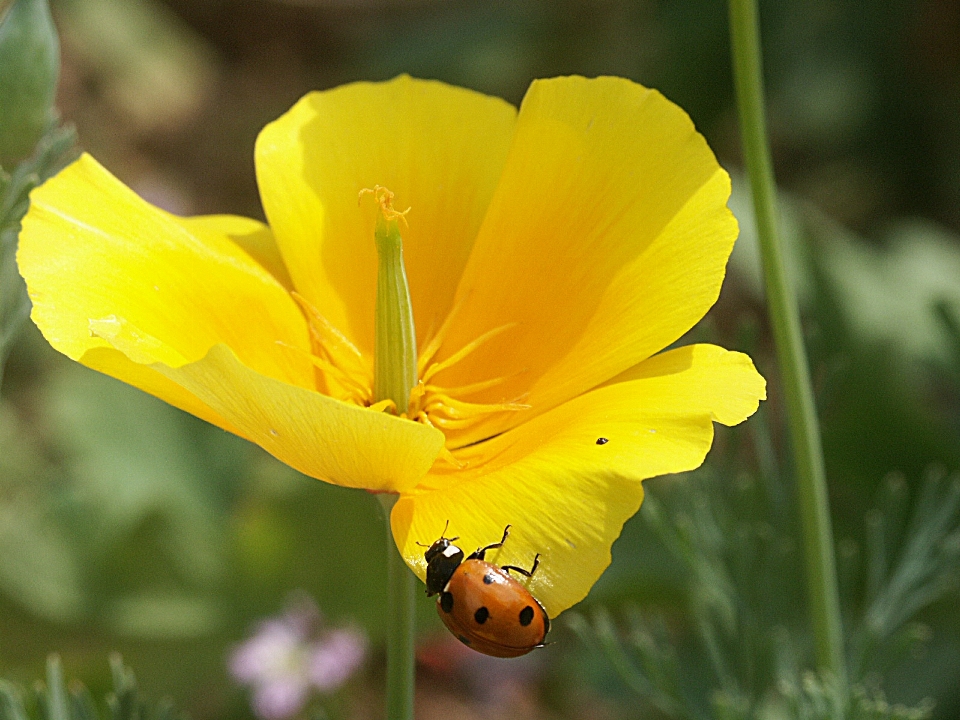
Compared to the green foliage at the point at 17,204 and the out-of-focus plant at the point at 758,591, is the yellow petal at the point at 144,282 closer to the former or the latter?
the green foliage at the point at 17,204

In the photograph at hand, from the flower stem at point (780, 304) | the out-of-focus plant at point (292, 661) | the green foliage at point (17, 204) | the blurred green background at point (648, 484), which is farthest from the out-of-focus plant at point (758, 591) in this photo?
the green foliage at point (17, 204)

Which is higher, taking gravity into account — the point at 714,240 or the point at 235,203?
the point at 714,240

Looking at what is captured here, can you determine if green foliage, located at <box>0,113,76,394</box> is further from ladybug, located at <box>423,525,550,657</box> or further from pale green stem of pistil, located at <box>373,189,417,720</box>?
ladybug, located at <box>423,525,550,657</box>

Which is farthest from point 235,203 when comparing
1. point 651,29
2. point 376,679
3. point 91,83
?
point 376,679

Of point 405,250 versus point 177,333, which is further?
point 405,250

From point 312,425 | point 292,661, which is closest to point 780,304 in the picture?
point 312,425

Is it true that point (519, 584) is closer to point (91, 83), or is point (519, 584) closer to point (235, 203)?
point (235, 203)

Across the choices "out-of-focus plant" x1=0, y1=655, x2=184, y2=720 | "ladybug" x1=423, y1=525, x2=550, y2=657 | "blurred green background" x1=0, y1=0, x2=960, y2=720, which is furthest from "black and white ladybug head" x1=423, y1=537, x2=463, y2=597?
"blurred green background" x1=0, y1=0, x2=960, y2=720
